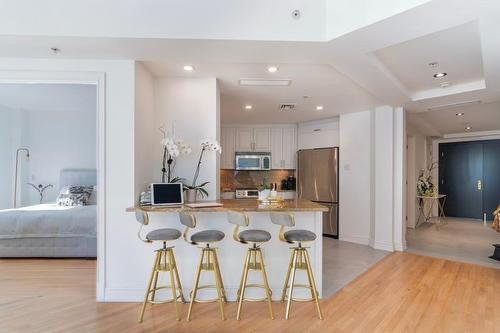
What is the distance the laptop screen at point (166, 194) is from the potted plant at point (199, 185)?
0.20m

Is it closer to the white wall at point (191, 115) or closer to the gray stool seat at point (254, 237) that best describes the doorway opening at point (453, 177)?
the gray stool seat at point (254, 237)

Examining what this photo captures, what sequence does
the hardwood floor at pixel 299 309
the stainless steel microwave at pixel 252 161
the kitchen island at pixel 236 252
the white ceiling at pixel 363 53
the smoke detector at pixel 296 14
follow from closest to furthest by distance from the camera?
the white ceiling at pixel 363 53 < the smoke detector at pixel 296 14 < the hardwood floor at pixel 299 309 < the kitchen island at pixel 236 252 < the stainless steel microwave at pixel 252 161

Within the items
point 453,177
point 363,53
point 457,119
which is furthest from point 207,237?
point 453,177

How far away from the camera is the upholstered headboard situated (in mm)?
5473

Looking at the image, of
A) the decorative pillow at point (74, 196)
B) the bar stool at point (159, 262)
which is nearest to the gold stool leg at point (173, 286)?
the bar stool at point (159, 262)

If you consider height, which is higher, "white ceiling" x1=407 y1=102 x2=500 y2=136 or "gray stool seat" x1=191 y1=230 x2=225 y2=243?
"white ceiling" x1=407 y1=102 x2=500 y2=136

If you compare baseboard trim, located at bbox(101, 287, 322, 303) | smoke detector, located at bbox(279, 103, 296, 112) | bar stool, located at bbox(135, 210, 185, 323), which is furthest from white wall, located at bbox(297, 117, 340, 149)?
bar stool, located at bbox(135, 210, 185, 323)

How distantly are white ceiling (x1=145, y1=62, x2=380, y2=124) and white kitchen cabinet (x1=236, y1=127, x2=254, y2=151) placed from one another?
439 mm

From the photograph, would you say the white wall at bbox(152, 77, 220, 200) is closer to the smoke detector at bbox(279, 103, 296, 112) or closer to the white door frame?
the white door frame

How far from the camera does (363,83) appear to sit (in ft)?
10.9

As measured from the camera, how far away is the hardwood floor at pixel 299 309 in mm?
2340

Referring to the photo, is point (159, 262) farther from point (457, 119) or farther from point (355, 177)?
point (457, 119)

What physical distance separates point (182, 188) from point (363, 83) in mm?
2485

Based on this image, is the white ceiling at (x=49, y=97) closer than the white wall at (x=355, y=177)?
Yes
